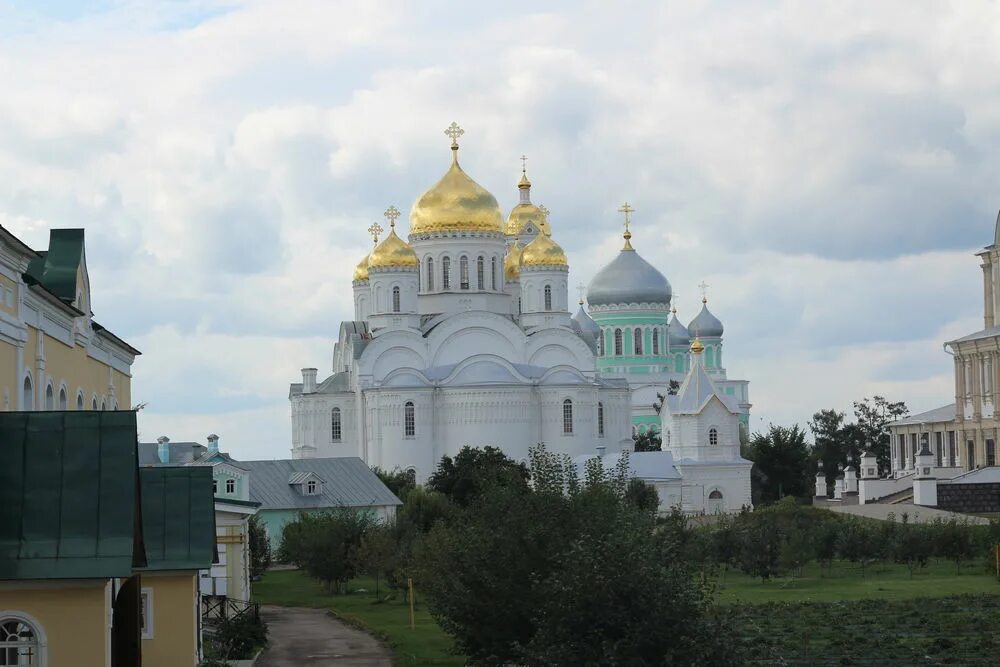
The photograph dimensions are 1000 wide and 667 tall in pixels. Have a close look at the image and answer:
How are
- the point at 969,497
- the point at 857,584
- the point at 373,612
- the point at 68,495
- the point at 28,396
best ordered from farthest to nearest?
the point at 969,497 < the point at 857,584 < the point at 373,612 < the point at 28,396 < the point at 68,495

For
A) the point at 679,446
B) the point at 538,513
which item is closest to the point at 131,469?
the point at 538,513

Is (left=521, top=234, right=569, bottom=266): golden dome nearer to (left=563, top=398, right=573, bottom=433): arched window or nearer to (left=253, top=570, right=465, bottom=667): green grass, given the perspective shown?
(left=563, top=398, right=573, bottom=433): arched window

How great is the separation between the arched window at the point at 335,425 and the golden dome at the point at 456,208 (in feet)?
26.2

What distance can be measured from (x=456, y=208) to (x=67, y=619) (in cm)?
5928

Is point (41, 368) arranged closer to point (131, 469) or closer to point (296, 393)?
point (131, 469)

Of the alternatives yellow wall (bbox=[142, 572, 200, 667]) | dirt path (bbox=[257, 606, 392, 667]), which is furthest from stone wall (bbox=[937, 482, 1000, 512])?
yellow wall (bbox=[142, 572, 200, 667])

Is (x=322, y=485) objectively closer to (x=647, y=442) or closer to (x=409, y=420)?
(x=409, y=420)

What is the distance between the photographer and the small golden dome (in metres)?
73.9

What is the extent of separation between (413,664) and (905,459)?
5291 centimetres

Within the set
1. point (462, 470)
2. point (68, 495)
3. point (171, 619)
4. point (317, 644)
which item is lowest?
point (317, 644)

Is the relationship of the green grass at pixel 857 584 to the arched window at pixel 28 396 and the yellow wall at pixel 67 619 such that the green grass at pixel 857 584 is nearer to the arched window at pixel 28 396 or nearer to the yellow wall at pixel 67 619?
the arched window at pixel 28 396

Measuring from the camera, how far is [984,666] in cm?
2520

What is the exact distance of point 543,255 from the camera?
7512 centimetres

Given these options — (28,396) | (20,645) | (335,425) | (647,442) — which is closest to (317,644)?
(28,396)
